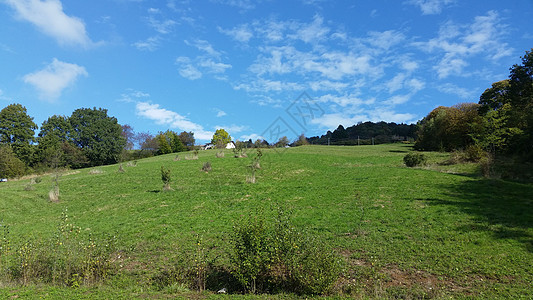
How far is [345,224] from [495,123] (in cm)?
2644

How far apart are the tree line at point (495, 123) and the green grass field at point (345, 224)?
727 centimetres

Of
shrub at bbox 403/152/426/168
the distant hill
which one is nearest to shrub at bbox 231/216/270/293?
shrub at bbox 403/152/426/168

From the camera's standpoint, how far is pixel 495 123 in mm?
27781

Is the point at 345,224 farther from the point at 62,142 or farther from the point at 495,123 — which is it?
the point at 62,142

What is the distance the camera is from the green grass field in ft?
23.7

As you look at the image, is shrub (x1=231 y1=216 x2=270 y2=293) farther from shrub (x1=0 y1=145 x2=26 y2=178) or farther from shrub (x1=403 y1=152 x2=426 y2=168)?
shrub (x1=0 y1=145 x2=26 y2=178)

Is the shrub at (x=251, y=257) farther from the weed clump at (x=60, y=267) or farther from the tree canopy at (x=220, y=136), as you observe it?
the tree canopy at (x=220, y=136)

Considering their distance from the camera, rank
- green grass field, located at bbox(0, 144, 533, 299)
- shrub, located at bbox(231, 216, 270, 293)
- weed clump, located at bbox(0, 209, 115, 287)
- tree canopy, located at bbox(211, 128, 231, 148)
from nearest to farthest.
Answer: shrub, located at bbox(231, 216, 270, 293) < green grass field, located at bbox(0, 144, 533, 299) < weed clump, located at bbox(0, 209, 115, 287) < tree canopy, located at bbox(211, 128, 231, 148)

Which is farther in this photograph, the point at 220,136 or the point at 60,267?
the point at 220,136

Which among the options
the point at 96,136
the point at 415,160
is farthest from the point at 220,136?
the point at 415,160

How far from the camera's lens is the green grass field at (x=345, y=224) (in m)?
7.23

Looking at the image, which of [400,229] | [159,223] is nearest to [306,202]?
[400,229]

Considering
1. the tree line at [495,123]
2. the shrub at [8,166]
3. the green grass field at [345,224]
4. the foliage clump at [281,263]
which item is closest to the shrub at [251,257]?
the foliage clump at [281,263]

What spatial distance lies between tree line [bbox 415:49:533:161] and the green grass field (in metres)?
7.27
